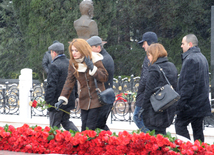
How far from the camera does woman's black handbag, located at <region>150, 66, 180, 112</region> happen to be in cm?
399

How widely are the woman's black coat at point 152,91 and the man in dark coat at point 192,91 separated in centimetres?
41

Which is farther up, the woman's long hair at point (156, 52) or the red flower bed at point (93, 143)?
the woman's long hair at point (156, 52)

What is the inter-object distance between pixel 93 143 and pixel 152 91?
3.44 feet

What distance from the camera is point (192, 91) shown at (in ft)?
15.0

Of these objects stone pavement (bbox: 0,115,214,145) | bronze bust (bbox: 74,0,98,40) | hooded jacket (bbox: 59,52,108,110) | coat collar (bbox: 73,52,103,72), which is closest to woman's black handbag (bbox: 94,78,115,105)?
hooded jacket (bbox: 59,52,108,110)

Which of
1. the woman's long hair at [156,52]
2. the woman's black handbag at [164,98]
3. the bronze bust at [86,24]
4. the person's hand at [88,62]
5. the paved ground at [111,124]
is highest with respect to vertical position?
the bronze bust at [86,24]

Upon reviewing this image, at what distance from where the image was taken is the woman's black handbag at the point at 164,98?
3988 millimetres

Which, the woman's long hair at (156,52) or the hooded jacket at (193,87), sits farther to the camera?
the hooded jacket at (193,87)

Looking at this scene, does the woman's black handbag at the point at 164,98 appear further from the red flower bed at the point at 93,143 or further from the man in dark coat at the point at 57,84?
the man in dark coat at the point at 57,84

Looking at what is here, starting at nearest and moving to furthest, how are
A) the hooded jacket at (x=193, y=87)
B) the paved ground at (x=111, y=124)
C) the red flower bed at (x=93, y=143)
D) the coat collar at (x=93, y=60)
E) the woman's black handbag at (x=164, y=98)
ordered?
the red flower bed at (x=93, y=143) < the woman's black handbag at (x=164, y=98) < the coat collar at (x=93, y=60) < the hooded jacket at (x=193, y=87) < the paved ground at (x=111, y=124)

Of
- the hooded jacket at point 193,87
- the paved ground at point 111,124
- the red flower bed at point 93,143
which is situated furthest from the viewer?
the paved ground at point 111,124

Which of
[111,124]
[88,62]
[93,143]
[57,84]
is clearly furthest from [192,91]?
[111,124]

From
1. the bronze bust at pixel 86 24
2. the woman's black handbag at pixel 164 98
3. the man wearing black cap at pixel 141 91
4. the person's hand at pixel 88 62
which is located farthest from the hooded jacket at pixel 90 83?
the bronze bust at pixel 86 24

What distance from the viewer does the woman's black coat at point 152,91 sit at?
411 centimetres
